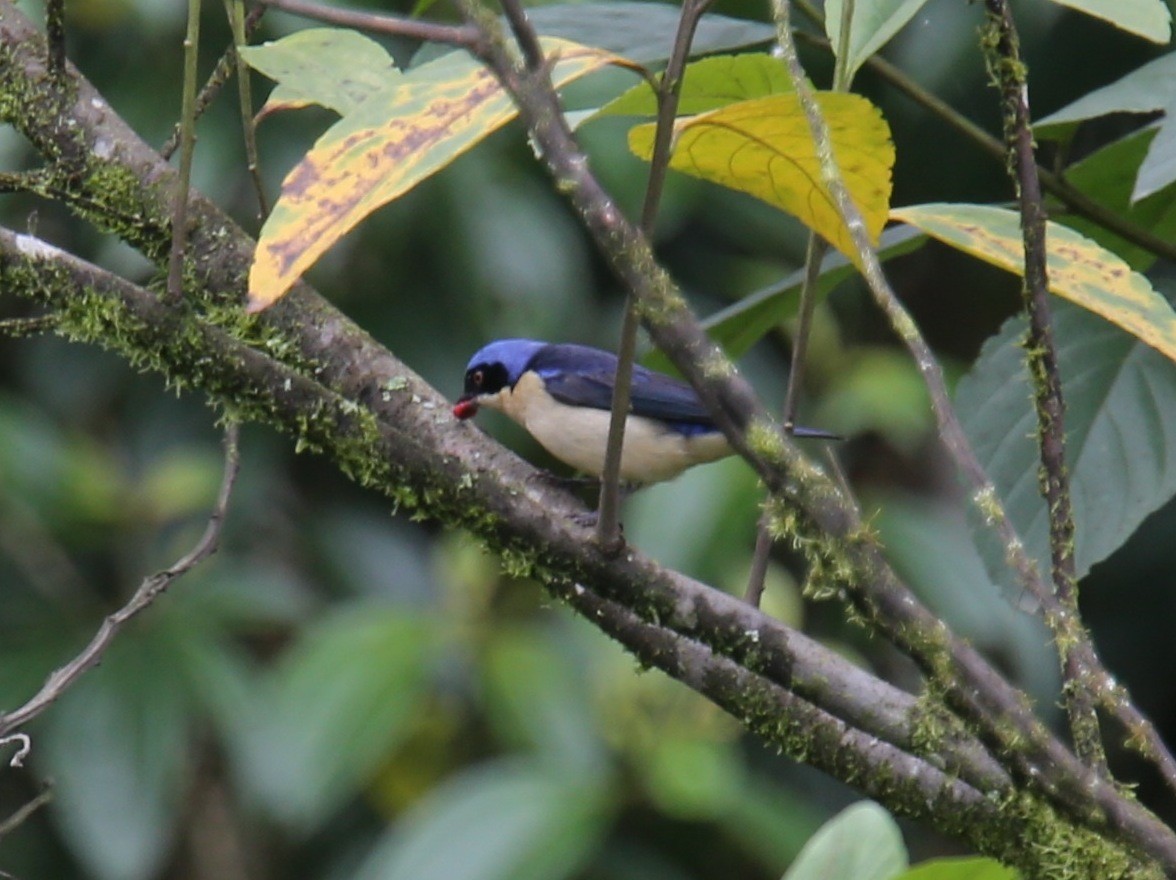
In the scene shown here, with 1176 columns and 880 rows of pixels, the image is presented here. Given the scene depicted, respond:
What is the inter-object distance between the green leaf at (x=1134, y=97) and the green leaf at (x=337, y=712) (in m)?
2.73

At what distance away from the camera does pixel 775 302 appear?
97.7 inches

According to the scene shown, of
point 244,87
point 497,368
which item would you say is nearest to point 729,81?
point 244,87

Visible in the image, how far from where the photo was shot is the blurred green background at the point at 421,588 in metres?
4.38

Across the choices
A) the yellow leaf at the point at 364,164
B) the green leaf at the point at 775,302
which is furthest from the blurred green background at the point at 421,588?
the yellow leaf at the point at 364,164

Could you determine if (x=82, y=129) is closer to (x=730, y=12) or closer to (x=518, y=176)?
(x=730, y=12)

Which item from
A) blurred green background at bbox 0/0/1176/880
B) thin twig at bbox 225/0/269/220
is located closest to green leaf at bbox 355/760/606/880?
blurred green background at bbox 0/0/1176/880

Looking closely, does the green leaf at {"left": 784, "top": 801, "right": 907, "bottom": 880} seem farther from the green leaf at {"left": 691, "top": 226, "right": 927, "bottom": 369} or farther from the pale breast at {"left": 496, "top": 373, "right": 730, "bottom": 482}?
Answer: the pale breast at {"left": 496, "top": 373, "right": 730, "bottom": 482}

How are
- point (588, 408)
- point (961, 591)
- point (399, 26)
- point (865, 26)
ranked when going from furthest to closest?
1. point (961, 591)
2. point (588, 408)
3. point (865, 26)
4. point (399, 26)

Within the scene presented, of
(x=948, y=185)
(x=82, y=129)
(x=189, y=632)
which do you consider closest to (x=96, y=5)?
(x=189, y=632)

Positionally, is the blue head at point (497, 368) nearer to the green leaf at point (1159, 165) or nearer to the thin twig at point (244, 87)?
the thin twig at point (244, 87)

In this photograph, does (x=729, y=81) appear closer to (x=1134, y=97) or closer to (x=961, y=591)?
(x=1134, y=97)

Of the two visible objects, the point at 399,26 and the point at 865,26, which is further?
the point at 865,26

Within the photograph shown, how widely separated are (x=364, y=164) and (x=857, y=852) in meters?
1.02

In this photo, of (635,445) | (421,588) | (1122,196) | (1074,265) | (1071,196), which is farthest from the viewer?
(421,588)
